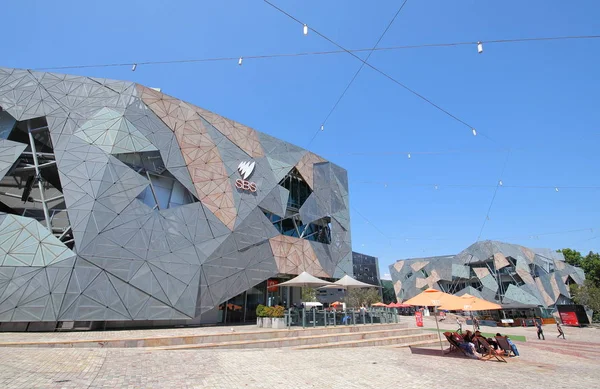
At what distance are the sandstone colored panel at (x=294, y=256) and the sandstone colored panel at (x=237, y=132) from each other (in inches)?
282

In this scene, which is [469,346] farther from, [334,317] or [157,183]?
[157,183]

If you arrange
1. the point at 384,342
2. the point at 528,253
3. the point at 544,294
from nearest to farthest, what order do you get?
the point at 384,342 < the point at 544,294 < the point at 528,253

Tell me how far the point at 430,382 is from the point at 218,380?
187 inches

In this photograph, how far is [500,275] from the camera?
46.1m

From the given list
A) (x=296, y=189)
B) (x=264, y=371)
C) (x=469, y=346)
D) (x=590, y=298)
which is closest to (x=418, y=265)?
(x=590, y=298)

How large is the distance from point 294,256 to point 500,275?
36863mm

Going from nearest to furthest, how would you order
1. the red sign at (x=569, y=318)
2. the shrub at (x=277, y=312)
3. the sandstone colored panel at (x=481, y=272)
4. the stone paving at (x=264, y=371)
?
the stone paving at (x=264, y=371) → the shrub at (x=277, y=312) → the red sign at (x=569, y=318) → the sandstone colored panel at (x=481, y=272)

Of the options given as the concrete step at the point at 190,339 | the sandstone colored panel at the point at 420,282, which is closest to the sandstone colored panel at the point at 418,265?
the sandstone colored panel at the point at 420,282

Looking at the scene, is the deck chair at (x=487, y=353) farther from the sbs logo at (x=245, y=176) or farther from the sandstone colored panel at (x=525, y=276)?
the sandstone colored panel at (x=525, y=276)

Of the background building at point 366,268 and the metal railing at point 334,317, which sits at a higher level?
the background building at point 366,268

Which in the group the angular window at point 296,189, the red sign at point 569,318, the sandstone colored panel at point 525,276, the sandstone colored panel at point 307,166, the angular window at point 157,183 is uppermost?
the sandstone colored panel at point 307,166

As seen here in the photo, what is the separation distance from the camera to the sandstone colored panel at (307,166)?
28.3 metres

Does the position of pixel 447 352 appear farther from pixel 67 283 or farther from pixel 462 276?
pixel 462 276

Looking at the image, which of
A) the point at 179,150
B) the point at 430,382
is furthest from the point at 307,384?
the point at 179,150
